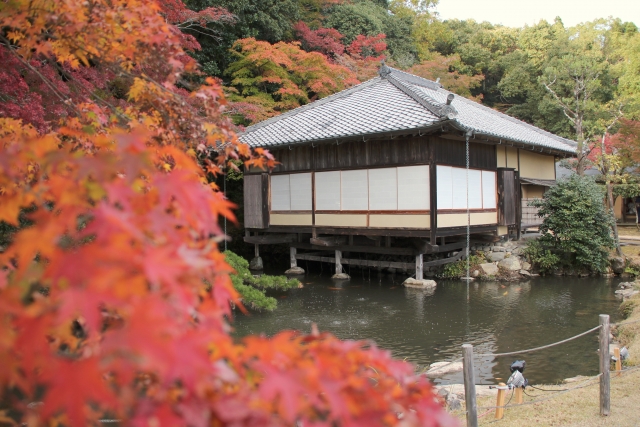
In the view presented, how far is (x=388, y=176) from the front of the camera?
1270 centimetres

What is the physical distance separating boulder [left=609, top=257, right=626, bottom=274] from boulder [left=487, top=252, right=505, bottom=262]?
305 cm

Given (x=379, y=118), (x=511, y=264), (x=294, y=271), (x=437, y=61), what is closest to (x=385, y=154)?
(x=379, y=118)

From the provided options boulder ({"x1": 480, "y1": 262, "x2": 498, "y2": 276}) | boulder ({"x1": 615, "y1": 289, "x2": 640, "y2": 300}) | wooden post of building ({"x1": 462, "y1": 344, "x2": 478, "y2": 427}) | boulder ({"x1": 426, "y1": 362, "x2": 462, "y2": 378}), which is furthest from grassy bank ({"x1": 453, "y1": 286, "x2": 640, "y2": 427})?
boulder ({"x1": 480, "y1": 262, "x2": 498, "y2": 276})

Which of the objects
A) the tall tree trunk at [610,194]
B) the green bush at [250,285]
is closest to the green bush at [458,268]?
the tall tree trunk at [610,194]

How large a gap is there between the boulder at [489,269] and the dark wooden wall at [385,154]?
9.57ft

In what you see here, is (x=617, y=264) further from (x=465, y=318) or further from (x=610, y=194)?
(x=465, y=318)

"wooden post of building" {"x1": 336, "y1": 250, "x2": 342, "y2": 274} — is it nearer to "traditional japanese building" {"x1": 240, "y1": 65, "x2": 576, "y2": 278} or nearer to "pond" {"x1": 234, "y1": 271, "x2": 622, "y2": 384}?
"traditional japanese building" {"x1": 240, "y1": 65, "x2": 576, "y2": 278}

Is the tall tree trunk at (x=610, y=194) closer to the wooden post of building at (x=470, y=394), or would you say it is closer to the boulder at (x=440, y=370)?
the boulder at (x=440, y=370)

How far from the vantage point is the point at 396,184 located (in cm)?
1261

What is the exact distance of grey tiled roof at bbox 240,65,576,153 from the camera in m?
11.9

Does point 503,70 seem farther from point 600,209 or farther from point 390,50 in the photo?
point 600,209

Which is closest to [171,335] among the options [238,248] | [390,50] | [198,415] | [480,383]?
[198,415]

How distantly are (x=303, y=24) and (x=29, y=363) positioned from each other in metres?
23.5

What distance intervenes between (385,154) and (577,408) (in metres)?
8.83
